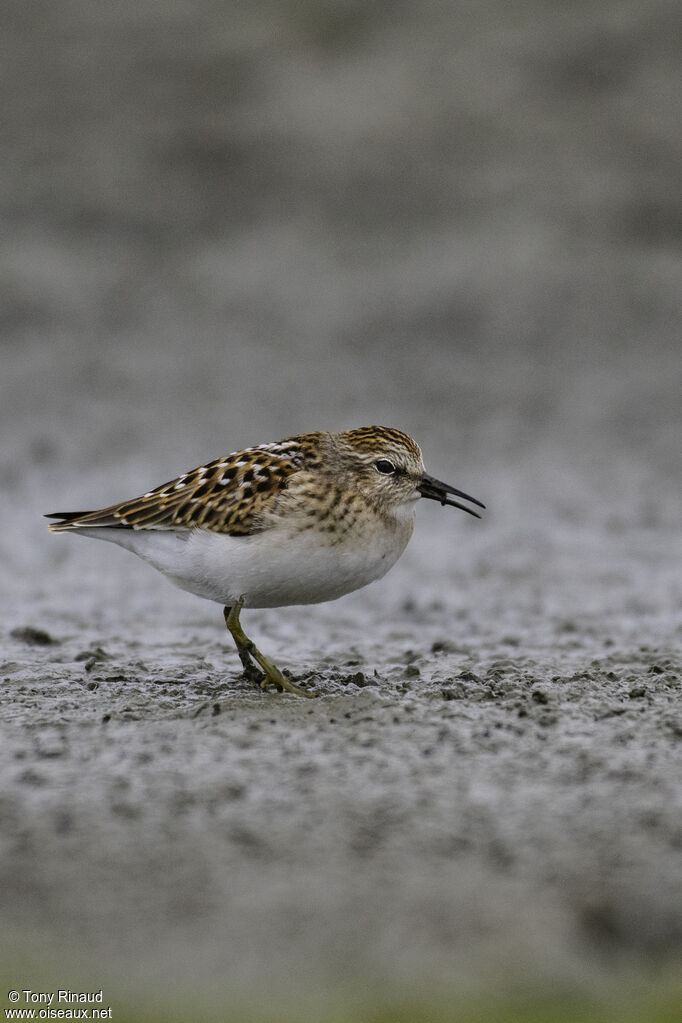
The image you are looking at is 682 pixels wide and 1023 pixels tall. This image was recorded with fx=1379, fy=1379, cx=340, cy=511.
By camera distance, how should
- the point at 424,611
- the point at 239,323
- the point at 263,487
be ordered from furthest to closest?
the point at 239,323 < the point at 424,611 < the point at 263,487

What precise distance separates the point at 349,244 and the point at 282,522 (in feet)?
27.7

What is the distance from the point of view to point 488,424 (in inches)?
501

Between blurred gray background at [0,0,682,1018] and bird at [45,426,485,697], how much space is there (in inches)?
159

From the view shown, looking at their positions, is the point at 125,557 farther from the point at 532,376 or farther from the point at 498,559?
the point at 532,376

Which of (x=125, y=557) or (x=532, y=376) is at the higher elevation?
(x=532, y=376)

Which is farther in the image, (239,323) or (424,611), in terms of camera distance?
(239,323)

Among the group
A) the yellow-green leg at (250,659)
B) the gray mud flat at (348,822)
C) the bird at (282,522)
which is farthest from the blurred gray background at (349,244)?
the gray mud flat at (348,822)

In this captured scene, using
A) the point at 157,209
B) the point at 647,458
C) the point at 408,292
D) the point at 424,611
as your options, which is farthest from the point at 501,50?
the point at 424,611

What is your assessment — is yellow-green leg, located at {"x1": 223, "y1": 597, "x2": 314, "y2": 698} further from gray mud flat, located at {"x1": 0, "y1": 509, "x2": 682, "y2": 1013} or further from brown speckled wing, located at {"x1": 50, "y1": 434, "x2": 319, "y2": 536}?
brown speckled wing, located at {"x1": 50, "y1": 434, "x2": 319, "y2": 536}

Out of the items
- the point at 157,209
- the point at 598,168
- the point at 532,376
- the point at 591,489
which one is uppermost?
the point at 598,168

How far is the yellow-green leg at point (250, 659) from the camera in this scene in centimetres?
654

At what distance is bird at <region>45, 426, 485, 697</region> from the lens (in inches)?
250

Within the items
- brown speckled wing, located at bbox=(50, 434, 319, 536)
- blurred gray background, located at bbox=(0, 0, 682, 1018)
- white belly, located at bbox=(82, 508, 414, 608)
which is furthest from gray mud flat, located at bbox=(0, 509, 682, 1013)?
blurred gray background, located at bbox=(0, 0, 682, 1018)

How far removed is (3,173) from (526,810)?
1147cm
